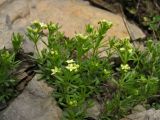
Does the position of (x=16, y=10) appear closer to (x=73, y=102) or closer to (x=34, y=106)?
(x=34, y=106)

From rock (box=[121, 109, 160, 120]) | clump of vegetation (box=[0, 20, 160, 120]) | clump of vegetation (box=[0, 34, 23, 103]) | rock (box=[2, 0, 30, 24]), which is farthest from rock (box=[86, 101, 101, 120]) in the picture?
rock (box=[2, 0, 30, 24])

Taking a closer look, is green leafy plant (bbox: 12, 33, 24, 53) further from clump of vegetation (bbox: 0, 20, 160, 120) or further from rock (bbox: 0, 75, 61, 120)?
rock (bbox: 0, 75, 61, 120)

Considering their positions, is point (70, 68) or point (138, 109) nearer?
point (70, 68)

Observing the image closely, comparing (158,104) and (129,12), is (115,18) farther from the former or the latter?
(158,104)

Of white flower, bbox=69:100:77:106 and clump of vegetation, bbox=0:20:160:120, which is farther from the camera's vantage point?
clump of vegetation, bbox=0:20:160:120

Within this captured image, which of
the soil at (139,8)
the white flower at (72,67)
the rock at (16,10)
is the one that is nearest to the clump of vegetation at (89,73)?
the white flower at (72,67)

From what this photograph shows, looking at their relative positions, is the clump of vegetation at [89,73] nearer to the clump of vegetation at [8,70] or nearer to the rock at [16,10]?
the clump of vegetation at [8,70]

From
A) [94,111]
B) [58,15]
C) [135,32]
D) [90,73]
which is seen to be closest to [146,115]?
[94,111]
